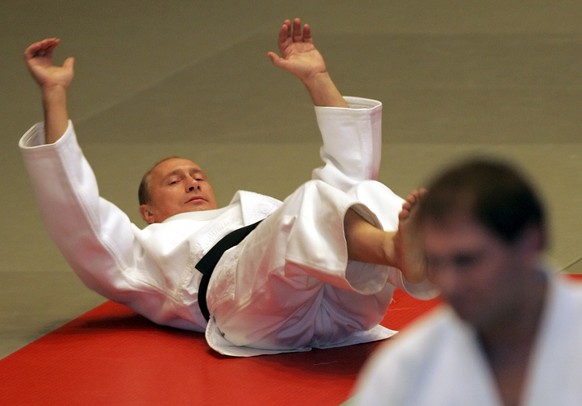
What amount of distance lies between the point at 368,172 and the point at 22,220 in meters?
1.92

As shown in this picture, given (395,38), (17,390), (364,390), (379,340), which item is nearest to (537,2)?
(395,38)

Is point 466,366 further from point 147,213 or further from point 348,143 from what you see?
point 147,213

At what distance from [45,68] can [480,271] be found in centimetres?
265

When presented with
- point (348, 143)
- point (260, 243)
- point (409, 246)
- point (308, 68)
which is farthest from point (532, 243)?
point (308, 68)

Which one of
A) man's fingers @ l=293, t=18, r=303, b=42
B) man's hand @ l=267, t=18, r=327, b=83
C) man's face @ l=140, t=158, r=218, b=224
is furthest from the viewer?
man's face @ l=140, t=158, r=218, b=224

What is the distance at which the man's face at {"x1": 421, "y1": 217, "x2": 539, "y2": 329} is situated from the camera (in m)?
1.44

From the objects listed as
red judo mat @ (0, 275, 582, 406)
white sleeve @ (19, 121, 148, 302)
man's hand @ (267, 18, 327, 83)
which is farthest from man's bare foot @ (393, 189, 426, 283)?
white sleeve @ (19, 121, 148, 302)

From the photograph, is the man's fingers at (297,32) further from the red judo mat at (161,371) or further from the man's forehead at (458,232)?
the man's forehead at (458,232)

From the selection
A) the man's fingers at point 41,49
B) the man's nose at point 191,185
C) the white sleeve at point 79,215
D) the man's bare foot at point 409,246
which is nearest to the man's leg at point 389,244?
the man's bare foot at point 409,246

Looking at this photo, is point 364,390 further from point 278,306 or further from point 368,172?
point 368,172

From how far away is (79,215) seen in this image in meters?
3.77

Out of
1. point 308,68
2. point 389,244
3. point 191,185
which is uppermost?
point 308,68

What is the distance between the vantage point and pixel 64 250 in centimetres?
385

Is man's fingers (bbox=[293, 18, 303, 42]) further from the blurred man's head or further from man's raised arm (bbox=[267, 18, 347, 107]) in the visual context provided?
the blurred man's head
